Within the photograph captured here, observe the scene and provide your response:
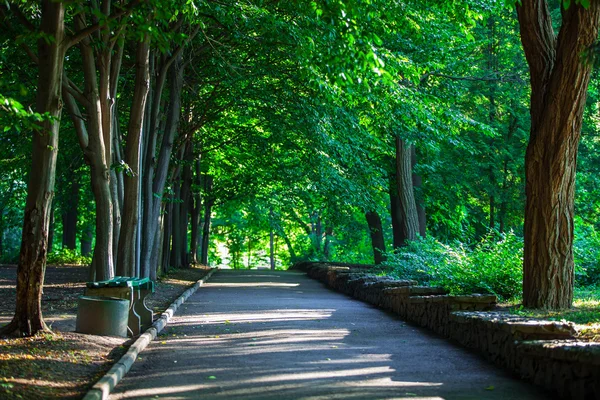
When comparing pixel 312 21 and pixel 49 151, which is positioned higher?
pixel 312 21

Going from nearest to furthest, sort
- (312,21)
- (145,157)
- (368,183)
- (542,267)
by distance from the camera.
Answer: (542,267)
(312,21)
(145,157)
(368,183)

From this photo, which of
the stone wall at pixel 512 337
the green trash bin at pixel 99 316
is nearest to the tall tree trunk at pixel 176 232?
the stone wall at pixel 512 337

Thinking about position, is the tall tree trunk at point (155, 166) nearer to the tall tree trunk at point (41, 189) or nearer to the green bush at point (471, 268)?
the green bush at point (471, 268)

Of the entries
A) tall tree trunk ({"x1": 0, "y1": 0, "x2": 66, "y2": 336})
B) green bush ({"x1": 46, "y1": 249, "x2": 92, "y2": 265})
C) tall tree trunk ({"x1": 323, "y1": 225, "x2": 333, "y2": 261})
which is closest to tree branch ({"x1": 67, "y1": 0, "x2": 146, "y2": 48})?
tall tree trunk ({"x1": 0, "y1": 0, "x2": 66, "y2": 336})

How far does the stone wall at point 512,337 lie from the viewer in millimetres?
6703

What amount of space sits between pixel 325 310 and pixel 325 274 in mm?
12061

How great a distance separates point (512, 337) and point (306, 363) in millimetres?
2341

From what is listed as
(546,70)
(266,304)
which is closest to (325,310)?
(266,304)

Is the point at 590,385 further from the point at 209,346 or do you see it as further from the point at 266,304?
the point at 266,304

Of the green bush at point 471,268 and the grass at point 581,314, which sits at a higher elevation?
the green bush at point 471,268

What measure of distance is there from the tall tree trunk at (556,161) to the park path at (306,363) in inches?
70.2

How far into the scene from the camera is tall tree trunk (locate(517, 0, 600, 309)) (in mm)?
10875

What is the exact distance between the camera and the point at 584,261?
17.6 metres

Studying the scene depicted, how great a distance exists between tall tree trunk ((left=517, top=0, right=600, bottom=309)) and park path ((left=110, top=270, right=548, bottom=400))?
5.85ft
